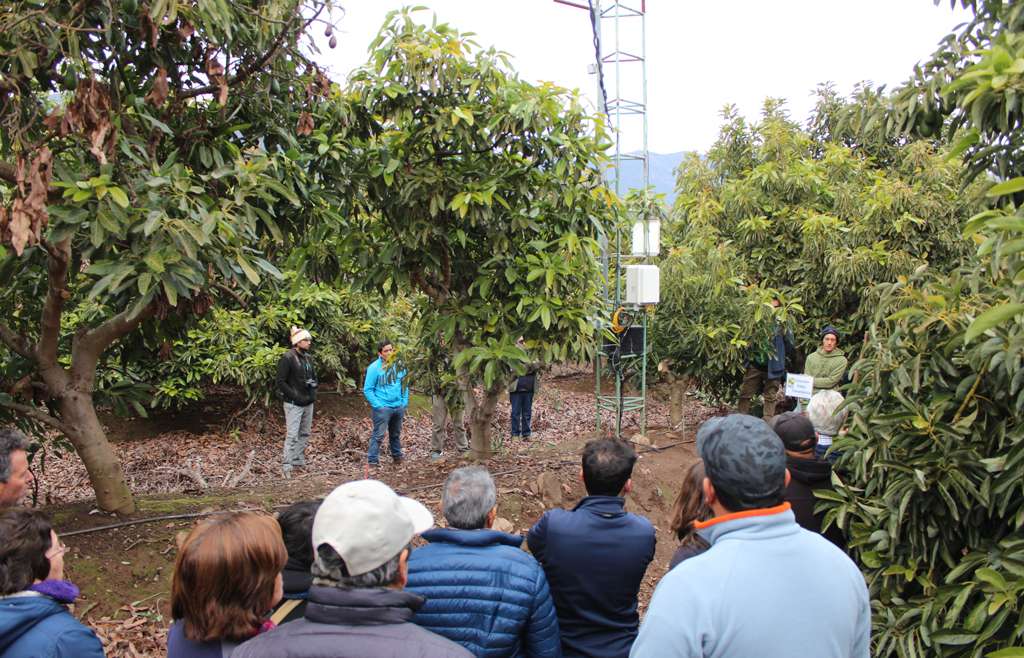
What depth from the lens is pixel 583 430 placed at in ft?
41.3

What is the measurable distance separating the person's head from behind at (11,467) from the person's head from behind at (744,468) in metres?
2.91

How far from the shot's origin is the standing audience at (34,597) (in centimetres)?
214

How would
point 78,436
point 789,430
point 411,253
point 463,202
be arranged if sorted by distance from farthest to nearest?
point 411,253
point 463,202
point 78,436
point 789,430

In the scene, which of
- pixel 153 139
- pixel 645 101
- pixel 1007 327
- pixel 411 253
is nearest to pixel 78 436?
pixel 153 139

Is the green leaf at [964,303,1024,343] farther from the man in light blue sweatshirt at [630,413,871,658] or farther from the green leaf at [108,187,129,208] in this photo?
the green leaf at [108,187,129,208]

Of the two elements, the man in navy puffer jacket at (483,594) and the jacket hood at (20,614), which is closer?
the jacket hood at (20,614)

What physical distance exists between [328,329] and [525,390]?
3.49m

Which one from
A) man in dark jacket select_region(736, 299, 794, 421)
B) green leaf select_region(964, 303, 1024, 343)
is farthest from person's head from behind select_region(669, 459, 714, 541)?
man in dark jacket select_region(736, 299, 794, 421)

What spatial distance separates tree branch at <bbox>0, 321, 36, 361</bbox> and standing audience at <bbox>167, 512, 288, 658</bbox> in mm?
3512

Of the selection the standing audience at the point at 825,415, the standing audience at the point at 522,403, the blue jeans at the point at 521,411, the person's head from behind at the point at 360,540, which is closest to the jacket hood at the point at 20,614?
the person's head from behind at the point at 360,540

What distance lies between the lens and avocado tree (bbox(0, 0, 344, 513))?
146 inches

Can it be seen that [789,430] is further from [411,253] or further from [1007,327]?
[411,253]

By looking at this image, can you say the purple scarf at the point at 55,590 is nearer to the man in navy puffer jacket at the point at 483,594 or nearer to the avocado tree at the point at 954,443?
the man in navy puffer jacket at the point at 483,594

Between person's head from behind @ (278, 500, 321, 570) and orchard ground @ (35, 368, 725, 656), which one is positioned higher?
person's head from behind @ (278, 500, 321, 570)
